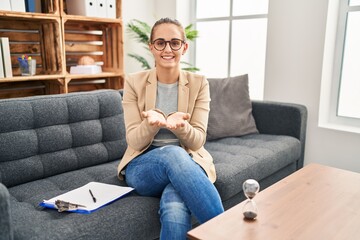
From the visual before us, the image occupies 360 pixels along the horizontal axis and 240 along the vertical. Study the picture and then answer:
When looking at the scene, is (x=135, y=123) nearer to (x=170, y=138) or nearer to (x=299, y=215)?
(x=170, y=138)

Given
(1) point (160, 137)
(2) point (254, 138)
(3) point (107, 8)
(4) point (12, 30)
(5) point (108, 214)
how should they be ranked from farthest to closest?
1. (3) point (107, 8)
2. (4) point (12, 30)
3. (2) point (254, 138)
4. (1) point (160, 137)
5. (5) point (108, 214)

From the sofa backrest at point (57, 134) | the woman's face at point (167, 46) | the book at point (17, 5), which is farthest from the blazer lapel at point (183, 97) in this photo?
the book at point (17, 5)

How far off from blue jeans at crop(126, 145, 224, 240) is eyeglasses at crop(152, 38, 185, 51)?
46 cm

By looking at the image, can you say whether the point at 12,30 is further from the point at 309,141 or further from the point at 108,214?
the point at 309,141

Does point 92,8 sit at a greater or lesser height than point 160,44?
greater

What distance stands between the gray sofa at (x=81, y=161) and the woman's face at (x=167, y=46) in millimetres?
561

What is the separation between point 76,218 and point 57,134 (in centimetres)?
64

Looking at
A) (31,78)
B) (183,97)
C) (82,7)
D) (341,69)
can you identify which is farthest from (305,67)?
(31,78)

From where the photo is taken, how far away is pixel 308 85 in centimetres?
258

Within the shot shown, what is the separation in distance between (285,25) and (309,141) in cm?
92

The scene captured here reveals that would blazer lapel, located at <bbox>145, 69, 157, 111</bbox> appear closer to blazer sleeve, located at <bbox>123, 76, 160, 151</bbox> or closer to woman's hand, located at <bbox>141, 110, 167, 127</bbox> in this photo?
blazer sleeve, located at <bbox>123, 76, 160, 151</bbox>

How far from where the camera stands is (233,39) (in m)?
3.26

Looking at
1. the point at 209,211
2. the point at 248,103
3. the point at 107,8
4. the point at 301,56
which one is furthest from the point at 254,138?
the point at 107,8

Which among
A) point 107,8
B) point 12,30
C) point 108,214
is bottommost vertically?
point 108,214
